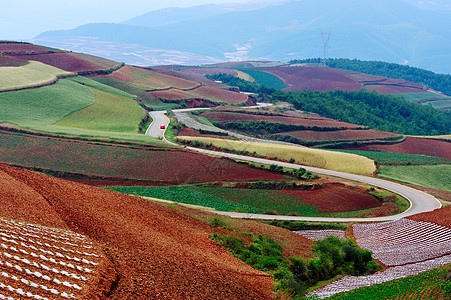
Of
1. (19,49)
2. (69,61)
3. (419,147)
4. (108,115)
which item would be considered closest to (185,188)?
(108,115)

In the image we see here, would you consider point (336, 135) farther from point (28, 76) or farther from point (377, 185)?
point (28, 76)

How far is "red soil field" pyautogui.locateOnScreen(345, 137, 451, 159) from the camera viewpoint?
99.8 m

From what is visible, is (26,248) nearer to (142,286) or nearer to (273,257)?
(142,286)

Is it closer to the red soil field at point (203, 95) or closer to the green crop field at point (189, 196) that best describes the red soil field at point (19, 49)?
the red soil field at point (203, 95)

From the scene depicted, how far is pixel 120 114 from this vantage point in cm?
10381

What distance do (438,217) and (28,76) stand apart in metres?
98.6

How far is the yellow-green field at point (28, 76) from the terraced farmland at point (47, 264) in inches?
3339

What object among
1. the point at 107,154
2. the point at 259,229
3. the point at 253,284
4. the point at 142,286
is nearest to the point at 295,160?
the point at 107,154

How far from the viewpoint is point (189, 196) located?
5422 cm

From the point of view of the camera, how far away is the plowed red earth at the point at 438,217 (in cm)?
4556

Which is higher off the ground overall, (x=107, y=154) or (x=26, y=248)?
(x=26, y=248)

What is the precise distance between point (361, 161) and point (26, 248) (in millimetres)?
65505

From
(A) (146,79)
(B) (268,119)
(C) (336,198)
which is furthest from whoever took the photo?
(A) (146,79)

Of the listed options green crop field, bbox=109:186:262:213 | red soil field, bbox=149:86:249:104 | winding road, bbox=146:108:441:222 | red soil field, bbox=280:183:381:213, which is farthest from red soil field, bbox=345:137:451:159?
red soil field, bbox=149:86:249:104
